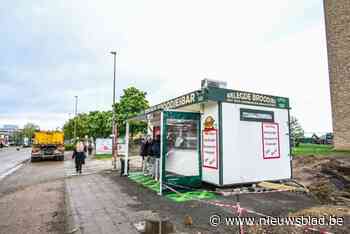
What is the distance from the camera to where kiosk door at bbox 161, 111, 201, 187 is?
820cm

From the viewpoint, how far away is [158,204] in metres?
6.40

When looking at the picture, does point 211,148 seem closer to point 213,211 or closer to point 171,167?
point 171,167

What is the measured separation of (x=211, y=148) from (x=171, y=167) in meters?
1.72

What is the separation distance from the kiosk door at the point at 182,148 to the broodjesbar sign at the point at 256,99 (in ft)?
4.89

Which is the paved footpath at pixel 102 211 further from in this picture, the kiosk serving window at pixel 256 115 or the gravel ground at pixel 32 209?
Result: the kiosk serving window at pixel 256 115

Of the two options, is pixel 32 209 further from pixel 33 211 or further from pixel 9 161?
pixel 9 161

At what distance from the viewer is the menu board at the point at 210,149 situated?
781 centimetres

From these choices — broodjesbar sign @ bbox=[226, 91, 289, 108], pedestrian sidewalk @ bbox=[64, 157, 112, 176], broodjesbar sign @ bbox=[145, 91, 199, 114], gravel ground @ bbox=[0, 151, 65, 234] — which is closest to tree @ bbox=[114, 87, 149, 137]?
pedestrian sidewalk @ bbox=[64, 157, 112, 176]

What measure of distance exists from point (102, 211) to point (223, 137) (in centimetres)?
429

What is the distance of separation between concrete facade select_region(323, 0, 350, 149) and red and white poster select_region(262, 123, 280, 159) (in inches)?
516

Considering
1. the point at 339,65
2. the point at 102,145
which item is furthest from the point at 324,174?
the point at 102,145

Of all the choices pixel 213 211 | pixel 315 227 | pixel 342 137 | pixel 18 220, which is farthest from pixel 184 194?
pixel 342 137

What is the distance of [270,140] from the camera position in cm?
884

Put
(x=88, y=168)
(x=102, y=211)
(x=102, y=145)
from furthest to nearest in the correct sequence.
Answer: (x=102, y=145) < (x=88, y=168) < (x=102, y=211)
